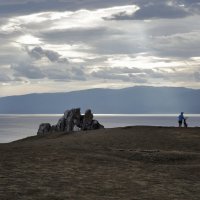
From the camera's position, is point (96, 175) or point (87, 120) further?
point (87, 120)

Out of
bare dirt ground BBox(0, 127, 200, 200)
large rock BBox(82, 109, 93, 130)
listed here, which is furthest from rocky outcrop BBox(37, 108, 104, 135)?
bare dirt ground BBox(0, 127, 200, 200)

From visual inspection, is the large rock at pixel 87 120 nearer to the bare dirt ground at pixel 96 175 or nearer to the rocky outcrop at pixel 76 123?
the rocky outcrop at pixel 76 123

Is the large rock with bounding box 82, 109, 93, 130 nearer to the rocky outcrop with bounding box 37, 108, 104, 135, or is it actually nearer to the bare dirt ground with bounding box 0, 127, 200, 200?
the rocky outcrop with bounding box 37, 108, 104, 135

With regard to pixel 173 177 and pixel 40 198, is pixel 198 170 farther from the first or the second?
pixel 40 198

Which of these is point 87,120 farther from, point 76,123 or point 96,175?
point 96,175

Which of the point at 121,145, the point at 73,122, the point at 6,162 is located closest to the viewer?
the point at 6,162

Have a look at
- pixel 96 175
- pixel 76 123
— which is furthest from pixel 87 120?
pixel 96 175

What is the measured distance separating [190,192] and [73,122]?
51.4 m

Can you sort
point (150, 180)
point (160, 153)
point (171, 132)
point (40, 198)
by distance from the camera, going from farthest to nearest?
point (171, 132)
point (160, 153)
point (150, 180)
point (40, 198)

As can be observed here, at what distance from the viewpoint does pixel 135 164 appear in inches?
1048

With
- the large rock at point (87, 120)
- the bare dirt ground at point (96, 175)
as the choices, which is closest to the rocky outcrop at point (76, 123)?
the large rock at point (87, 120)

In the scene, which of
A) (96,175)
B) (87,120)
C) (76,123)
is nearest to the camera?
(96,175)

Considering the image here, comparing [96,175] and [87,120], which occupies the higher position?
[87,120]

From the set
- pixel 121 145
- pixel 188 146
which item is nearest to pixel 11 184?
pixel 121 145
